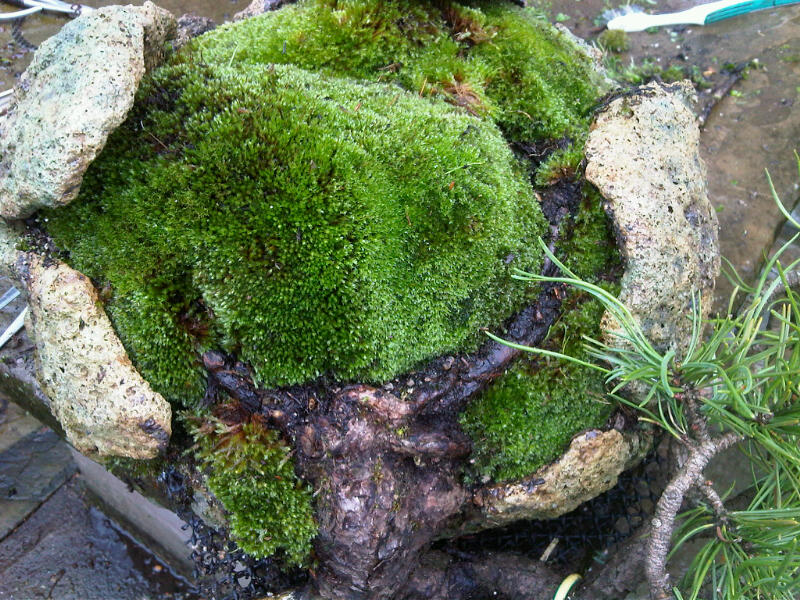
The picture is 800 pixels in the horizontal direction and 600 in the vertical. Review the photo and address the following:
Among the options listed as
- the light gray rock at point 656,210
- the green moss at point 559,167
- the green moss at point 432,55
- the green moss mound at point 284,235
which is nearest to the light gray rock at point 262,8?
the green moss at point 432,55

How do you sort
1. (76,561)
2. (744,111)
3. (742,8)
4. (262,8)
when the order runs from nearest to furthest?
(262,8)
(76,561)
(744,111)
(742,8)

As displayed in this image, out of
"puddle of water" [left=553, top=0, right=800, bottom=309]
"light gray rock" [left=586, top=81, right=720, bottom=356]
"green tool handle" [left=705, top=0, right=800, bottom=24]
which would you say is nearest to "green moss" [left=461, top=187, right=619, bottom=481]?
"light gray rock" [left=586, top=81, right=720, bottom=356]

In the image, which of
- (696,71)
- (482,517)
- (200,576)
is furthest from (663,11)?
(200,576)

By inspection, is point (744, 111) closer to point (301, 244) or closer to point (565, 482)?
point (565, 482)

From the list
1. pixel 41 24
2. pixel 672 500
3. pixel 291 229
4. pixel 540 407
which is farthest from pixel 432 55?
pixel 41 24

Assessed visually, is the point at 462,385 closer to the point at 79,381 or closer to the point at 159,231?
the point at 159,231

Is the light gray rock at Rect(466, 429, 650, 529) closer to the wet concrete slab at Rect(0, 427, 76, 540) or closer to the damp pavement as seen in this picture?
the damp pavement
